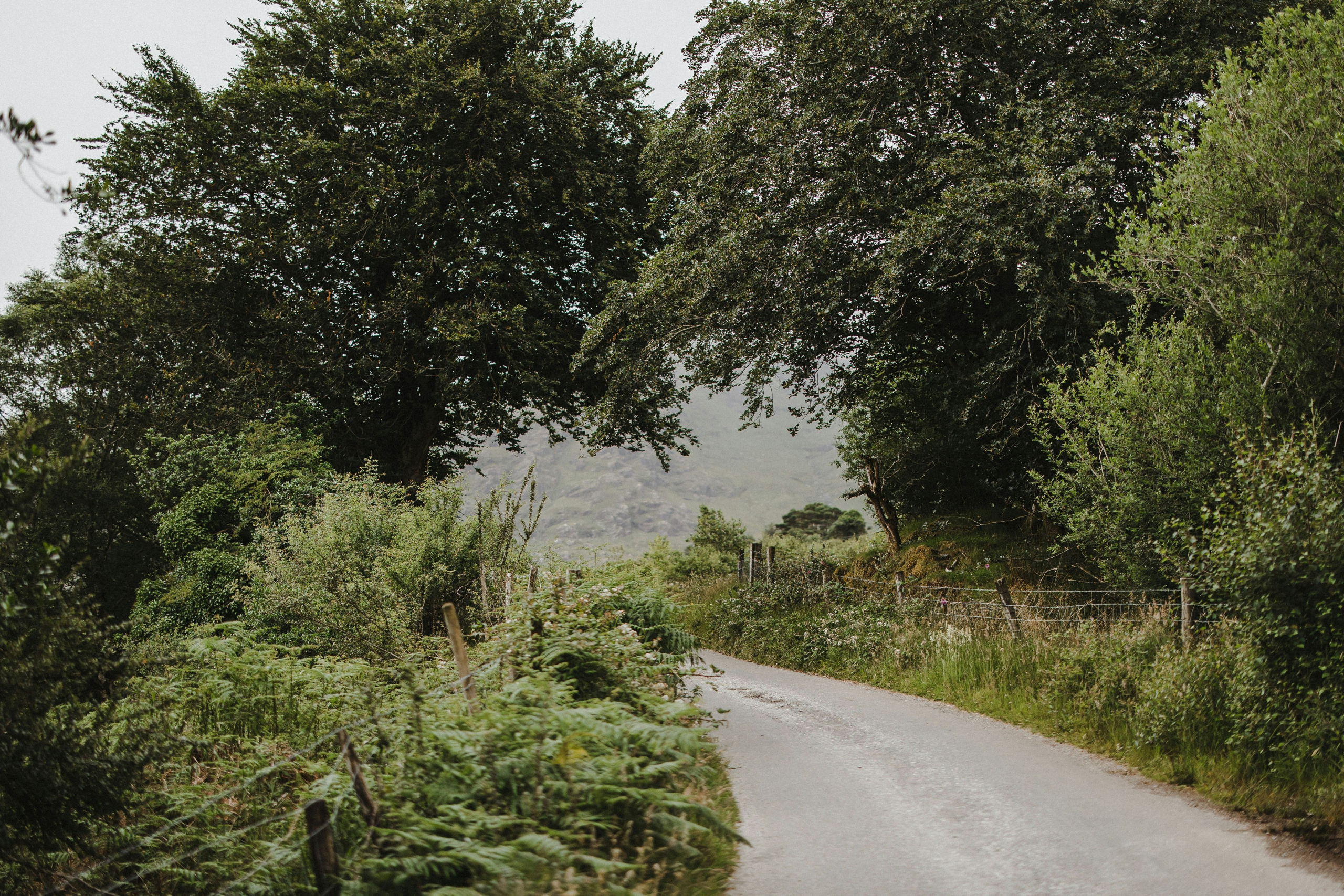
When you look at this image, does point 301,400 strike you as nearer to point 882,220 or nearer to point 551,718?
point 882,220

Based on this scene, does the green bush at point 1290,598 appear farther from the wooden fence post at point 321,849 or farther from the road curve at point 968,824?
the wooden fence post at point 321,849

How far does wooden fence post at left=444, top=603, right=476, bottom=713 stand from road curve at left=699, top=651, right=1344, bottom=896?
7.32 feet

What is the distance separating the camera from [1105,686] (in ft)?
32.1

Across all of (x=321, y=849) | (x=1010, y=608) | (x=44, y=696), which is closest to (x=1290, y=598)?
(x=1010, y=608)

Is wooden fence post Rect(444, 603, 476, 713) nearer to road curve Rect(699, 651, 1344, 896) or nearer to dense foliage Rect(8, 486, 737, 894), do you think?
dense foliage Rect(8, 486, 737, 894)

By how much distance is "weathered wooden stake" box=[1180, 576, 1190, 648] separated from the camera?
9430mm

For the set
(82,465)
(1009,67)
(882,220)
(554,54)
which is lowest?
(82,465)

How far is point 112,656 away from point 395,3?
22.8 m

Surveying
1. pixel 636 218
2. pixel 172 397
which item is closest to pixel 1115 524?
pixel 636 218

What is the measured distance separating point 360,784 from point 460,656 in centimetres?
179

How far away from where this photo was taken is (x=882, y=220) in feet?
61.3

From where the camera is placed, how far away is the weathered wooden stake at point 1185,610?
9.43 m

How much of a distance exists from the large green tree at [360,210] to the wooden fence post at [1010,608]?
13.7 m

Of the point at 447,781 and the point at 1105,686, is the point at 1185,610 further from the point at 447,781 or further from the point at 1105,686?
the point at 447,781
